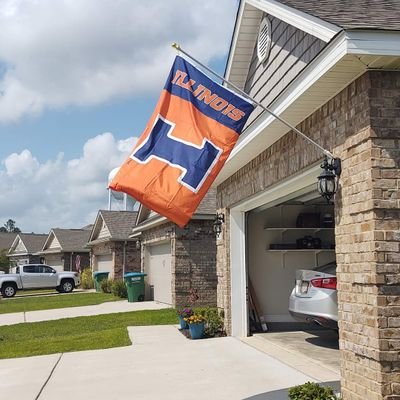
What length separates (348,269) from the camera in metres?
5.76

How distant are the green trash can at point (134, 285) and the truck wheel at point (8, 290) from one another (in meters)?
12.1

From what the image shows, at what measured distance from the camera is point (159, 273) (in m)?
21.0

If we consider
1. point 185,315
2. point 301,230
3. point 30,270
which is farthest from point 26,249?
point 301,230

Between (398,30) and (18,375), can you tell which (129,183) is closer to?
(398,30)

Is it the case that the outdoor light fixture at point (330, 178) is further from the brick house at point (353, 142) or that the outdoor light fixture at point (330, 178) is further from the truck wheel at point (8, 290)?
the truck wheel at point (8, 290)

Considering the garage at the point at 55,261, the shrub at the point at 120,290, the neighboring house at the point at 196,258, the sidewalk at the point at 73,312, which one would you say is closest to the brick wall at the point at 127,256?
the shrub at the point at 120,290

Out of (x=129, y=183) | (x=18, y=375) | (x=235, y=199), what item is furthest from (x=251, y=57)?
(x=18, y=375)

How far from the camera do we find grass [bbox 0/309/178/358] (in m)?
11.2

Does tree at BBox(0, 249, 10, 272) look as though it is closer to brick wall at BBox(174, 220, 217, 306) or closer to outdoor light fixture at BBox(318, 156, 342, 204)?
brick wall at BBox(174, 220, 217, 306)

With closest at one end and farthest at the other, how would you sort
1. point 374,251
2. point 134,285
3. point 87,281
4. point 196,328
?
point 374,251, point 196,328, point 134,285, point 87,281

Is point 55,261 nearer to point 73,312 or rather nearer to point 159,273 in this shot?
point 159,273

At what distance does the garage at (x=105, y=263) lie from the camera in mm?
30666

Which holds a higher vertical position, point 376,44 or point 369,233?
point 376,44

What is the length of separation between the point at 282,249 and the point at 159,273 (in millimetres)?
9162
